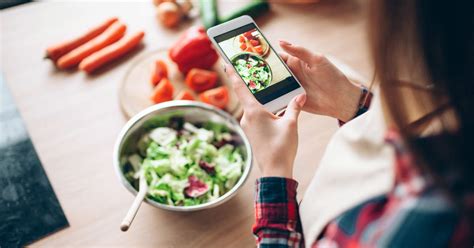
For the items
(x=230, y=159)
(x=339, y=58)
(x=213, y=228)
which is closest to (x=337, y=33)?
(x=339, y=58)

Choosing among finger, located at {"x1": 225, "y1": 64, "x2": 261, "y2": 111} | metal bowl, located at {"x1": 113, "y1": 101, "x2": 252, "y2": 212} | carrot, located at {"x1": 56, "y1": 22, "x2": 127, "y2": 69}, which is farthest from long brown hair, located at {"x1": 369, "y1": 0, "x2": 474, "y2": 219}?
carrot, located at {"x1": 56, "y1": 22, "x2": 127, "y2": 69}

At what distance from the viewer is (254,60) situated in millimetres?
896

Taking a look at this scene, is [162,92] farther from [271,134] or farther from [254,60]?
[271,134]

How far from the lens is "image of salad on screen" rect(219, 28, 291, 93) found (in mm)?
874

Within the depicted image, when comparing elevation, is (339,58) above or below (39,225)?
above

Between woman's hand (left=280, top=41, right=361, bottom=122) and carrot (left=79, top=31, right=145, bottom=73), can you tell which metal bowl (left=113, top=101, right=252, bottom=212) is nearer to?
woman's hand (left=280, top=41, right=361, bottom=122)

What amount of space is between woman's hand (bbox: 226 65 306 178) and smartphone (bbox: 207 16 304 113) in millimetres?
47

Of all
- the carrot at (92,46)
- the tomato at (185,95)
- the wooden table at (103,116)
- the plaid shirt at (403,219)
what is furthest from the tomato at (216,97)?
the plaid shirt at (403,219)

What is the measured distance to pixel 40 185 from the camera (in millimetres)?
952

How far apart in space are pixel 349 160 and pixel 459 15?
0.90 ft

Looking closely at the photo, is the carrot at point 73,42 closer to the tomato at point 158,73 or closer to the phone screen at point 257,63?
the tomato at point 158,73

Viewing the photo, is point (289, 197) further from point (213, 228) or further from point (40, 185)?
point (40, 185)

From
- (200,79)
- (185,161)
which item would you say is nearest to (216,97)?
(200,79)

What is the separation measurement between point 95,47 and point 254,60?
0.50 meters
